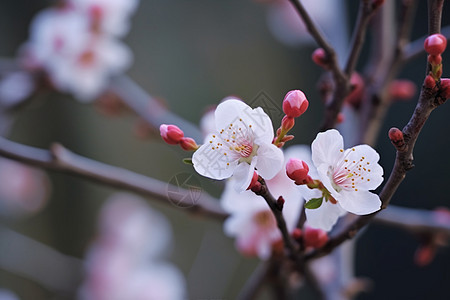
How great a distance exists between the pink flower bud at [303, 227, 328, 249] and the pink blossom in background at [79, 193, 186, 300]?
1.96 feet

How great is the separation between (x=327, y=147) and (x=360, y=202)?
42 millimetres

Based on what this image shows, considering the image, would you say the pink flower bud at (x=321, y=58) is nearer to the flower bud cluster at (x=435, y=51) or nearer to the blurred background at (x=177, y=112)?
the flower bud cluster at (x=435, y=51)

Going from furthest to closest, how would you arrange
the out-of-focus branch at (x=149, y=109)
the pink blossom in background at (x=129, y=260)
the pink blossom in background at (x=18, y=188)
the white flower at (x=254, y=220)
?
the pink blossom in background at (x=18, y=188), the pink blossom in background at (x=129, y=260), the out-of-focus branch at (x=149, y=109), the white flower at (x=254, y=220)

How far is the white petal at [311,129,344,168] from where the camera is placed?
0.90 feet

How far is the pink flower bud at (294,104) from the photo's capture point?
28 cm

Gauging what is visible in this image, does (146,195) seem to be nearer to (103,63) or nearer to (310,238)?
(310,238)

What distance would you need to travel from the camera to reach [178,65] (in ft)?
4.82

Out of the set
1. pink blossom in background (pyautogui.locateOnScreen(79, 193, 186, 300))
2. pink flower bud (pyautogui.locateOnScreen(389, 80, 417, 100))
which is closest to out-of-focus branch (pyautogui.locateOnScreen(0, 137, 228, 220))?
pink flower bud (pyautogui.locateOnScreen(389, 80, 417, 100))

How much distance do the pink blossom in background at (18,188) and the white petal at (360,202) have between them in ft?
3.06

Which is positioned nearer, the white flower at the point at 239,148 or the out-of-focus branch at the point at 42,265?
the white flower at the point at 239,148

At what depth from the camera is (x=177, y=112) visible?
1415mm

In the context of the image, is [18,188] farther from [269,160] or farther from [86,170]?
[269,160]

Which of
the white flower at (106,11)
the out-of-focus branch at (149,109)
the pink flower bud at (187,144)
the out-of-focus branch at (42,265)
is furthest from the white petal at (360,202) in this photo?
the out-of-focus branch at (42,265)

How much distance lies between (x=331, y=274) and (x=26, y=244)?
0.85m
